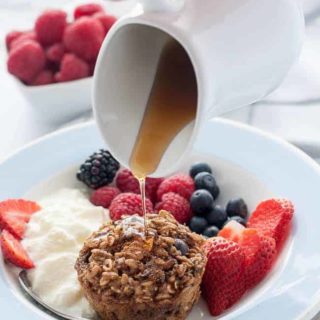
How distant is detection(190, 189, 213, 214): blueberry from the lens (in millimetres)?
1704

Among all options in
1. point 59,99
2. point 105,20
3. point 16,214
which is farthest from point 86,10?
point 16,214

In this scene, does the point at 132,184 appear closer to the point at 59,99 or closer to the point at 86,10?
the point at 59,99

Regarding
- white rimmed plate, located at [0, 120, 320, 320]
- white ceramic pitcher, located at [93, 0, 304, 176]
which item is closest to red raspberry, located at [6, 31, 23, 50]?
white rimmed plate, located at [0, 120, 320, 320]

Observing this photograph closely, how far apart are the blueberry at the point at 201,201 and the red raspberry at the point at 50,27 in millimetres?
705

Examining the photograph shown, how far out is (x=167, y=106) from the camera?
1223 millimetres

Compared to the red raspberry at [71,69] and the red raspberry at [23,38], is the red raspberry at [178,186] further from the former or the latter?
the red raspberry at [23,38]

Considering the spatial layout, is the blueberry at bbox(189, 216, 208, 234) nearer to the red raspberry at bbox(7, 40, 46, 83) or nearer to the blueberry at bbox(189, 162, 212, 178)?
the blueberry at bbox(189, 162, 212, 178)

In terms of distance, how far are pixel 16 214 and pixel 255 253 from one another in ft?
1.62

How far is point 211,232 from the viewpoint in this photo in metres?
1.68

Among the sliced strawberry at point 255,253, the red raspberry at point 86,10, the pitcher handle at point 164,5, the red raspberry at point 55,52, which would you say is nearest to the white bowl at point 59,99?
the red raspberry at point 55,52

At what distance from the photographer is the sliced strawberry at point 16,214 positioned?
1.59 m

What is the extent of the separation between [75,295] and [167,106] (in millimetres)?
445

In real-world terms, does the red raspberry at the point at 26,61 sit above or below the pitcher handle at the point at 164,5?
below

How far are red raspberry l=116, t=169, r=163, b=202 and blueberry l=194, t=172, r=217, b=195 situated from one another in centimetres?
10
